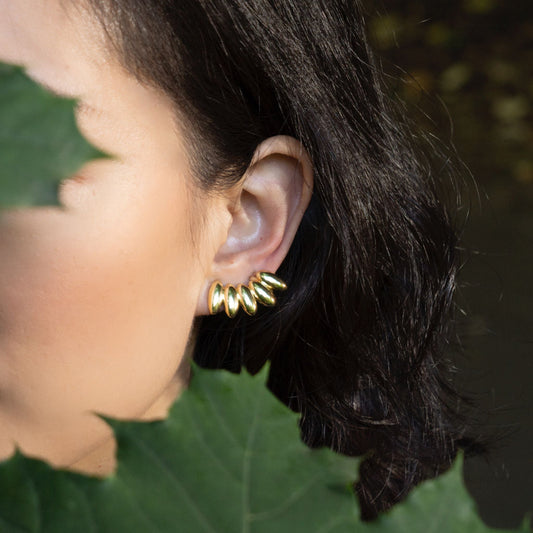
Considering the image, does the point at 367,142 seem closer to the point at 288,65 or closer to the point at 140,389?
the point at 288,65

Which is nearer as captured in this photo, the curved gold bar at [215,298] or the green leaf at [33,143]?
the green leaf at [33,143]

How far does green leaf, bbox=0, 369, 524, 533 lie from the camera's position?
0.30 m

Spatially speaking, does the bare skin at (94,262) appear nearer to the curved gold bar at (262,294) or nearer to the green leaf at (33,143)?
the curved gold bar at (262,294)

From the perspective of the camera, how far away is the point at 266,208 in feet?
4.71

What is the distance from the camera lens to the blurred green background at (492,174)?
10.3ft

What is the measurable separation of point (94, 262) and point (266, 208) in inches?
14.8

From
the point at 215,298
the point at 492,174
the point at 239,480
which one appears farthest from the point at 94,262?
the point at 492,174

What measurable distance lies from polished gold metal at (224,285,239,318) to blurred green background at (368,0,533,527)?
1.26 metres

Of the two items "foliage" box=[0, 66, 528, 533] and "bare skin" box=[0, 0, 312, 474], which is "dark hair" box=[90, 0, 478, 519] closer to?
"bare skin" box=[0, 0, 312, 474]

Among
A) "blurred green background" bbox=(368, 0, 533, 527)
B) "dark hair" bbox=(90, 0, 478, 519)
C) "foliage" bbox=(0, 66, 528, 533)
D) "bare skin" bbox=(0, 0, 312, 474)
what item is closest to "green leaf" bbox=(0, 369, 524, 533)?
"foliage" bbox=(0, 66, 528, 533)

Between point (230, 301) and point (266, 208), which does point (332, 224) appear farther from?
point (230, 301)

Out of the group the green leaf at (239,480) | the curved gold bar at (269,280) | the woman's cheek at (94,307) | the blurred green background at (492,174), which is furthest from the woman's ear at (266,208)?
the blurred green background at (492,174)

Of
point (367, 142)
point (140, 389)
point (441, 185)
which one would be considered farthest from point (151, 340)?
point (441, 185)

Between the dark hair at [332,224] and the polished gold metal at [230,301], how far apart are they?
0.54 ft
